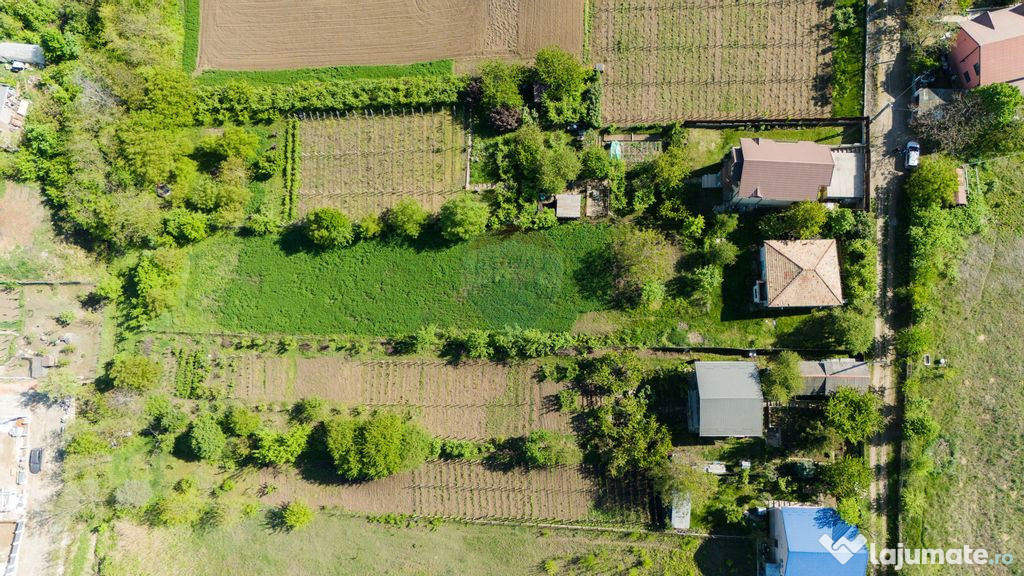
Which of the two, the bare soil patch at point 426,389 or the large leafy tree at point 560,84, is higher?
the large leafy tree at point 560,84

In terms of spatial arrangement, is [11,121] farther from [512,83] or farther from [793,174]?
[793,174]

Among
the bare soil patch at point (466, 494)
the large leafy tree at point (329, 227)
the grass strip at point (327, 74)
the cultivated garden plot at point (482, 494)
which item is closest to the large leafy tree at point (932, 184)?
the cultivated garden plot at point (482, 494)

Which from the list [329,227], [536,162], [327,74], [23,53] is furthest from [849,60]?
[23,53]

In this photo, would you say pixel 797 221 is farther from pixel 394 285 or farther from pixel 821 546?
pixel 394 285

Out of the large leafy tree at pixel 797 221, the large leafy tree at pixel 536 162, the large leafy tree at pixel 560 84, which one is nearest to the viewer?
the large leafy tree at pixel 797 221

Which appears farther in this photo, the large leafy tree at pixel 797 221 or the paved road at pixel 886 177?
the paved road at pixel 886 177

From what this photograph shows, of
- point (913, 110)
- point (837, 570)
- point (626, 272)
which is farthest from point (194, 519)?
point (913, 110)

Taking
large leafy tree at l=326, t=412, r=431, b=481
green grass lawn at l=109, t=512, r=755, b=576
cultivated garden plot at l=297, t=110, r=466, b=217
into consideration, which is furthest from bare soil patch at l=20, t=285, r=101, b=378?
large leafy tree at l=326, t=412, r=431, b=481

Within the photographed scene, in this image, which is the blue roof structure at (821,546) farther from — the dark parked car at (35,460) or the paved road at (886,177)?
the dark parked car at (35,460)
